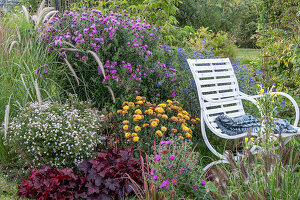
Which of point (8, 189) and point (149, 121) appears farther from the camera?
point (149, 121)

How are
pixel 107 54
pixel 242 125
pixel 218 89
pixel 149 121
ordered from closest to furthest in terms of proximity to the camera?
1. pixel 149 121
2. pixel 242 125
3. pixel 107 54
4. pixel 218 89

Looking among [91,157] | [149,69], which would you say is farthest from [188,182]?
[149,69]

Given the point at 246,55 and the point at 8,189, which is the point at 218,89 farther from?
the point at 246,55

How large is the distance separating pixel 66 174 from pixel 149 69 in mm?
1852

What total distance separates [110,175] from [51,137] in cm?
70

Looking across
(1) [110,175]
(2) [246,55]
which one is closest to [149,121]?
(1) [110,175]

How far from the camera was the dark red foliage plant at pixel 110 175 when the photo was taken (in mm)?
2488

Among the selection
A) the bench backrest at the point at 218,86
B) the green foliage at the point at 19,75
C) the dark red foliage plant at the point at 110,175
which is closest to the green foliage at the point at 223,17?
the bench backrest at the point at 218,86

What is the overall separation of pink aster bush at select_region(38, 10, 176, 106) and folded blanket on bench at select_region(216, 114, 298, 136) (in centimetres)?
90

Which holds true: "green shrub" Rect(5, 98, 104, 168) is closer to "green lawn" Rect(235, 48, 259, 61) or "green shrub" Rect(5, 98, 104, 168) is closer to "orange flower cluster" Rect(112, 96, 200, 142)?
"orange flower cluster" Rect(112, 96, 200, 142)

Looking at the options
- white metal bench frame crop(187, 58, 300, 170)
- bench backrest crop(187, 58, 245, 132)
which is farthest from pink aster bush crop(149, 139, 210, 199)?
bench backrest crop(187, 58, 245, 132)

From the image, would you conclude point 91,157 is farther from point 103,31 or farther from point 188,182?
point 103,31

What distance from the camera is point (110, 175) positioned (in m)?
2.57

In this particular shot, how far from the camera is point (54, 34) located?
12.5 feet
